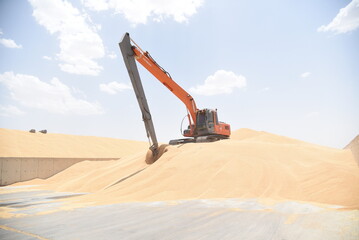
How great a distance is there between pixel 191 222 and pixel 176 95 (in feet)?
37.9

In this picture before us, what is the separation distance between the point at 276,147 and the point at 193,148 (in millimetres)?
4831

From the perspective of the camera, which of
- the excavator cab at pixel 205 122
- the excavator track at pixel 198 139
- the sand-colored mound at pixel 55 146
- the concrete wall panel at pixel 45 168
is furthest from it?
the sand-colored mound at pixel 55 146

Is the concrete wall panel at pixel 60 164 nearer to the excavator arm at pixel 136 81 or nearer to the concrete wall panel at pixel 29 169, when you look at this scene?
the concrete wall panel at pixel 29 169

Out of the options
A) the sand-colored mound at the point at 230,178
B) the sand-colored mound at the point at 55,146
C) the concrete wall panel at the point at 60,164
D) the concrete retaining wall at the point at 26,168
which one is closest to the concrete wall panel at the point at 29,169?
the concrete retaining wall at the point at 26,168

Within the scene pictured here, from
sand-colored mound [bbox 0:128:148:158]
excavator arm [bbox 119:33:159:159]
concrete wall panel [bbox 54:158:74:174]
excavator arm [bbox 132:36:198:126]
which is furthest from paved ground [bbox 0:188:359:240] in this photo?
sand-colored mound [bbox 0:128:148:158]

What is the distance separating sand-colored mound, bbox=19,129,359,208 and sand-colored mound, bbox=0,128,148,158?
17.6m

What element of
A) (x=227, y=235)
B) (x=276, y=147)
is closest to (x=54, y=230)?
(x=227, y=235)

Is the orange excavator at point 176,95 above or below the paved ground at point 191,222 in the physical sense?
above

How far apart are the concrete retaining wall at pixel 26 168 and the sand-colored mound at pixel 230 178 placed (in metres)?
9.54

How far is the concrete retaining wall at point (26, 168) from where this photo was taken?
57.6ft

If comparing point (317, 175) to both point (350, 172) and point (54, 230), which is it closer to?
point (350, 172)

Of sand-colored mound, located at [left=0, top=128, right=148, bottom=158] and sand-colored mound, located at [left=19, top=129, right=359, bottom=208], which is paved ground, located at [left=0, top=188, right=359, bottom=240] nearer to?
sand-colored mound, located at [left=19, top=129, right=359, bottom=208]

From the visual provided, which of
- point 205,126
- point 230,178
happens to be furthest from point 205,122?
point 230,178

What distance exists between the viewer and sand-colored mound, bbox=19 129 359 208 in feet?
24.5
